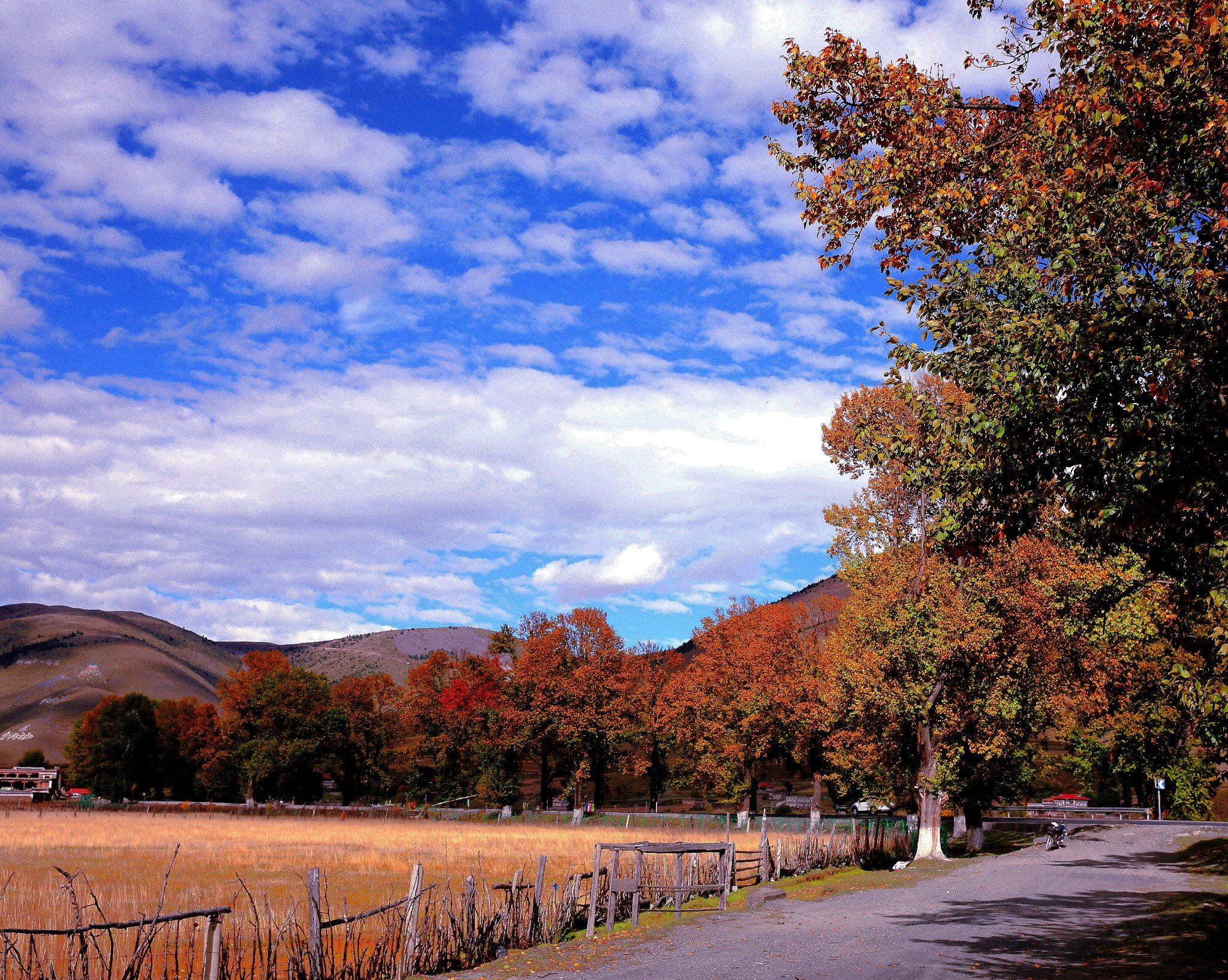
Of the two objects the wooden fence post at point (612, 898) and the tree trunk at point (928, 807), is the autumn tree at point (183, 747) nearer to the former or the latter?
the tree trunk at point (928, 807)

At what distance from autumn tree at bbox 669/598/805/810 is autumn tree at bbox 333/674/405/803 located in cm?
3559

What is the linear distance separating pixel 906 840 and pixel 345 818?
146 ft

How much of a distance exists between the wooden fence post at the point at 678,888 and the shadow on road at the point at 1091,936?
5.24 m

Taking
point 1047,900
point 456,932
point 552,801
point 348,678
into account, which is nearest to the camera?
point 456,932

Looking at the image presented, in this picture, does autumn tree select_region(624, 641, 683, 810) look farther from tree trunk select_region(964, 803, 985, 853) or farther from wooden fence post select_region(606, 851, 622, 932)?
wooden fence post select_region(606, 851, 622, 932)

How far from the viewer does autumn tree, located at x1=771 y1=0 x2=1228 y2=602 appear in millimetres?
10914

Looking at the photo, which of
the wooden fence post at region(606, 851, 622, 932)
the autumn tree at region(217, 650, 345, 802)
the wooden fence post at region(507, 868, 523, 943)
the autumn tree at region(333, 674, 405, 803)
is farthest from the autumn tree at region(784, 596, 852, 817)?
the autumn tree at region(217, 650, 345, 802)

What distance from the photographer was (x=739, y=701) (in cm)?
6412

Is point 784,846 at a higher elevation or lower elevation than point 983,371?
lower

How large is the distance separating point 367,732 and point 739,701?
49.2 metres

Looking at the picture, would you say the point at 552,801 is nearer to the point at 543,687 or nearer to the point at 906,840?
the point at 543,687

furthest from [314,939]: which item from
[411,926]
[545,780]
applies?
[545,780]

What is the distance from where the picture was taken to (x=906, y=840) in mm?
42781

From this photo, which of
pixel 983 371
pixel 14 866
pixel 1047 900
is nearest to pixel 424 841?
pixel 14 866
